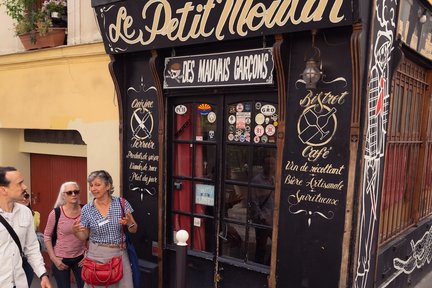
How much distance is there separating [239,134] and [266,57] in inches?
35.4

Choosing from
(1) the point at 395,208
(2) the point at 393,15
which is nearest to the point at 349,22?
(2) the point at 393,15

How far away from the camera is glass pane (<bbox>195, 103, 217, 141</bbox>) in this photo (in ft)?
14.8

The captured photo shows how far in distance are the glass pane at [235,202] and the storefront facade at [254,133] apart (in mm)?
13

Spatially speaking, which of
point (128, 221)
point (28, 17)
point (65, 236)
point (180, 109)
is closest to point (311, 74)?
point (180, 109)

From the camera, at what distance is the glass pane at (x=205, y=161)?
4.54 metres

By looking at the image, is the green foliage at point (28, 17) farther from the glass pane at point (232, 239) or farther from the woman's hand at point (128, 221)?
the glass pane at point (232, 239)

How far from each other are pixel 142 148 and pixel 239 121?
1.40m

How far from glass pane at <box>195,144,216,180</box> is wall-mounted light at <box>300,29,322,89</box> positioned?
4.68 feet

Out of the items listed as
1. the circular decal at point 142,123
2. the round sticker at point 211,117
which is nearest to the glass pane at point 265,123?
the round sticker at point 211,117

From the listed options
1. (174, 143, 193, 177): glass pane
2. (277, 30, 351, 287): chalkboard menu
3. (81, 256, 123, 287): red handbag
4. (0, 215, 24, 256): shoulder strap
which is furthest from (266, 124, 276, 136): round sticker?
(0, 215, 24, 256): shoulder strap

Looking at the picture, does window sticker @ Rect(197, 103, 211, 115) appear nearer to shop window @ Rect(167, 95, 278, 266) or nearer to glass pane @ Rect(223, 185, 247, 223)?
shop window @ Rect(167, 95, 278, 266)

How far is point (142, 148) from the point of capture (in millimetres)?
4969

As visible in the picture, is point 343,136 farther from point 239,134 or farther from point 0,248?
point 0,248

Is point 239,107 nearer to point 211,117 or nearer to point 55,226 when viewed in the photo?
point 211,117
